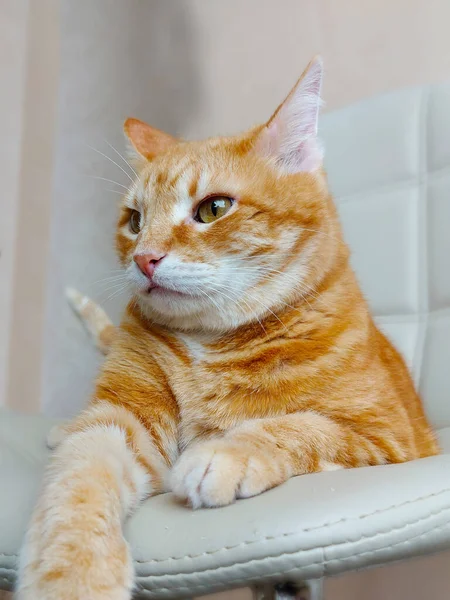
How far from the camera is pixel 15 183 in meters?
1.87

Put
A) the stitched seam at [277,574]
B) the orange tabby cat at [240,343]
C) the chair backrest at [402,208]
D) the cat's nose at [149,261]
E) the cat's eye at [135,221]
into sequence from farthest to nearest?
the chair backrest at [402,208] → the cat's eye at [135,221] → the cat's nose at [149,261] → the orange tabby cat at [240,343] → the stitched seam at [277,574]

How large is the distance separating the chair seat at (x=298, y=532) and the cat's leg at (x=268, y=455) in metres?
0.02

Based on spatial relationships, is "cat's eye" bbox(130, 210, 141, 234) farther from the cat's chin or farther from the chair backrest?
the chair backrest

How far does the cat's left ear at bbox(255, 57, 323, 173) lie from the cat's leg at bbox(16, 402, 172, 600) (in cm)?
51

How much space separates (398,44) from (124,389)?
4.80 feet

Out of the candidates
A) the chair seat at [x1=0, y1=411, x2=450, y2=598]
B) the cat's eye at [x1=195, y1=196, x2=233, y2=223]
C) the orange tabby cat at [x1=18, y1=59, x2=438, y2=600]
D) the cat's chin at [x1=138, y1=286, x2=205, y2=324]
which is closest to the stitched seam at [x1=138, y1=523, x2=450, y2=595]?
the chair seat at [x1=0, y1=411, x2=450, y2=598]

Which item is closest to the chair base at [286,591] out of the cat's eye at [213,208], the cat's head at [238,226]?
the cat's head at [238,226]

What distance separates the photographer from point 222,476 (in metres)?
0.60

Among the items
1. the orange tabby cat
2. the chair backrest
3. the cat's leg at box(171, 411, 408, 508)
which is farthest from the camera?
the chair backrest

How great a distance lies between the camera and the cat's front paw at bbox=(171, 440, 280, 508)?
60 cm

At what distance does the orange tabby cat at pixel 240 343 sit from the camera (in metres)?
0.72

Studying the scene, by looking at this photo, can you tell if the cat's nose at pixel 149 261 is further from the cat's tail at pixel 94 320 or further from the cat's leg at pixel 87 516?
the cat's tail at pixel 94 320

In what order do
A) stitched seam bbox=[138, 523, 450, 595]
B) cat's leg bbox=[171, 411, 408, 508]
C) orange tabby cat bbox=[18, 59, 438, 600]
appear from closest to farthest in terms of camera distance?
stitched seam bbox=[138, 523, 450, 595], cat's leg bbox=[171, 411, 408, 508], orange tabby cat bbox=[18, 59, 438, 600]

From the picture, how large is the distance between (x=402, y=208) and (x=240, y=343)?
0.82m
